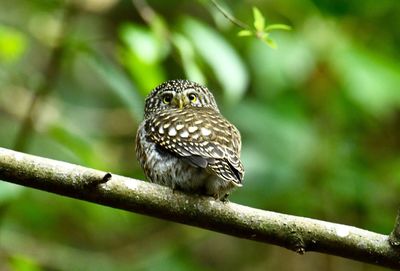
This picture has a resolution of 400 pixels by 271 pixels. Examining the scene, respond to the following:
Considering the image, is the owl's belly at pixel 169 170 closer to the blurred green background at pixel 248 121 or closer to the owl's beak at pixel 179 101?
the blurred green background at pixel 248 121

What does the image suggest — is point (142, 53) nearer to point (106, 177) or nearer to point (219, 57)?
point (219, 57)

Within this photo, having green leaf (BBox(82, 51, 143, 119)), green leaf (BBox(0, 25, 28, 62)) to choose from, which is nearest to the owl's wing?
green leaf (BBox(82, 51, 143, 119))

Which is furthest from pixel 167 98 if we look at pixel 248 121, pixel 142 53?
pixel 248 121

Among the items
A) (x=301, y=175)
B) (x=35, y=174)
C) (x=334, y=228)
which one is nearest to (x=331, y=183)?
(x=301, y=175)

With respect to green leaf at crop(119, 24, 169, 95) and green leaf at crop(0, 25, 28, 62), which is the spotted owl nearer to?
green leaf at crop(119, 24, 169, 95)

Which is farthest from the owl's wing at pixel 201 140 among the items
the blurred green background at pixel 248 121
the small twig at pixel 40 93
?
the small twig at pixel 40 93
